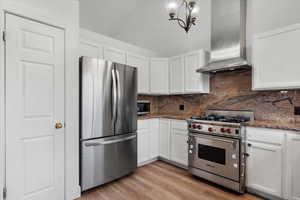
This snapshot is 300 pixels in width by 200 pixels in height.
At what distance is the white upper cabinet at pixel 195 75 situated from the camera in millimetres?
3139

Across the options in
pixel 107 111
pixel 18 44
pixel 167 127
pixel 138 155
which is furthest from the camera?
pixel 167 127

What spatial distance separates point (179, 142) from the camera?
10.1 feet

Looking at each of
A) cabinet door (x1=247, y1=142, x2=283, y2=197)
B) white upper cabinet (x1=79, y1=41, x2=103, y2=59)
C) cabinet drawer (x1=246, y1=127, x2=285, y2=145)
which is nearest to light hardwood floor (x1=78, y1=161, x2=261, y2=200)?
cabinet door (x1=247, y1=142, x2=283, y2=197)

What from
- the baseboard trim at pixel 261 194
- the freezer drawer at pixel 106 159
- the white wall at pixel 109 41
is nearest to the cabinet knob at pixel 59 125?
the freezer drawer at pixel 106 159

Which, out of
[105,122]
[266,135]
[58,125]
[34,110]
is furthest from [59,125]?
[266,135]

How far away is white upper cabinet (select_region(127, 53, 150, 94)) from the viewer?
3410 mm

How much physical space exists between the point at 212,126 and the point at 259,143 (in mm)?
637

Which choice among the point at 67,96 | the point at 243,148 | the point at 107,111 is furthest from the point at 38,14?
the point at 243,148

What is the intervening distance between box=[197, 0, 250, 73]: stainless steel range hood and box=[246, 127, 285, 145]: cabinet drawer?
102 cm

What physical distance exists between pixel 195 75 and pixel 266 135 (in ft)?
5.39

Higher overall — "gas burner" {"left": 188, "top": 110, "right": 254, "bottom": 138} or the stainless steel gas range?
"gas burner" {"left": 188, "top": 110, "right": 254, "bottom": 138}

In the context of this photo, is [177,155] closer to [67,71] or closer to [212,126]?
[212,126]

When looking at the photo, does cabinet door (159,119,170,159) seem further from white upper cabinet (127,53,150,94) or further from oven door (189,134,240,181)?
white upper cabinet (127,53,150,94)

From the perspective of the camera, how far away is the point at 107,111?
7.74 ft
